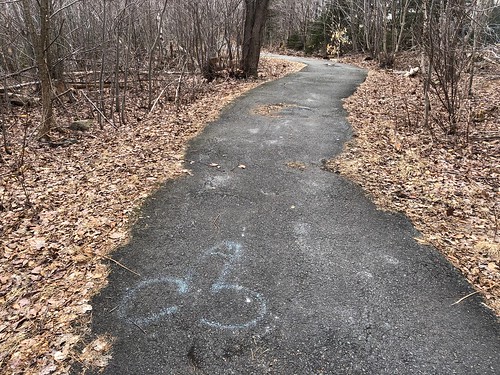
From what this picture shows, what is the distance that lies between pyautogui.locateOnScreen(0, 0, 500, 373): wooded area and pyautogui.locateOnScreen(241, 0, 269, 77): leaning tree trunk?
4 centimetres


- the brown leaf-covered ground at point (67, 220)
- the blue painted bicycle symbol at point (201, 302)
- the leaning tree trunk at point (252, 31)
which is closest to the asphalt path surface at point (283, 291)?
the blue painted bicycle symbol at point (201, 302)

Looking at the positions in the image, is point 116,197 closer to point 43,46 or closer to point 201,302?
point 201,302

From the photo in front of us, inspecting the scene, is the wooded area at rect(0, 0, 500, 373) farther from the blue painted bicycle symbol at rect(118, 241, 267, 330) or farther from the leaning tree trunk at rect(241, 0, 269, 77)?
the blue painted bicycle symbol at rect(118, 241, 267, 330)

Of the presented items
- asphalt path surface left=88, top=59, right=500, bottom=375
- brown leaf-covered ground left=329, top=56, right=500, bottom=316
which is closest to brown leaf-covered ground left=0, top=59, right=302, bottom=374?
asphalt path surface left=88, top=59, right=500, bottom=375

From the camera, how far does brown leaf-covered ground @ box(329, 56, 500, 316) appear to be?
4.17 meters

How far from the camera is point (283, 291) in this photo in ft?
11.5

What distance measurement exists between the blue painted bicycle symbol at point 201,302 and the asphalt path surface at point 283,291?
0.04ft

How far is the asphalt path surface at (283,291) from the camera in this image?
9.33 ft

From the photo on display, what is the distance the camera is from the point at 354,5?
26.0m

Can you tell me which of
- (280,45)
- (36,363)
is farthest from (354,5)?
(36,363)

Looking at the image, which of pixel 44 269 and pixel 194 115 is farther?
pixel 194 115

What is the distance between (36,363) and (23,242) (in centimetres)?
204

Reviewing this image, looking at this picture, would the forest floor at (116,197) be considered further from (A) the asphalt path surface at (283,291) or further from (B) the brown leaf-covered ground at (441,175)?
(A) the asphalt path surface at (283,291)

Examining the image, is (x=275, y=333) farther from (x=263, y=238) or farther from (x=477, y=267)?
(x=477, y=267)
